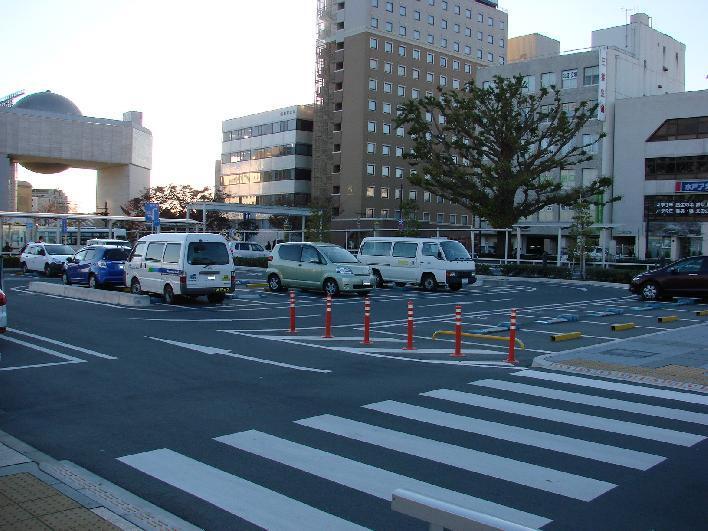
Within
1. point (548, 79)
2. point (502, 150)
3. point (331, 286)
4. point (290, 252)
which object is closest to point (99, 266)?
point (290, 252)

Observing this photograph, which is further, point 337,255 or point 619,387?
point 337,255

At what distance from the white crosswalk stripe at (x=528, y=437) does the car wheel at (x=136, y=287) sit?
16.0 metres

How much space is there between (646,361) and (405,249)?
1766cm

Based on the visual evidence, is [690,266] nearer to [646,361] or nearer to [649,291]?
[649,291]

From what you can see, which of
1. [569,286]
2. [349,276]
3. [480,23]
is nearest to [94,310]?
[349,276]

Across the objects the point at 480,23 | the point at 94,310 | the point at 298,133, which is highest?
the point at 480,23

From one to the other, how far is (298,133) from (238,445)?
8716 cm

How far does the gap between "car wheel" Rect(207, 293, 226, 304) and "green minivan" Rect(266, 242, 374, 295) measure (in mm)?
3557

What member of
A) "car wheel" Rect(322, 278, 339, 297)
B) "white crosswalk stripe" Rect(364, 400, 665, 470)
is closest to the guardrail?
"white crosswalk stripe" Rect(364, 400, 665, 470)

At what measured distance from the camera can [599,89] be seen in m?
66.6

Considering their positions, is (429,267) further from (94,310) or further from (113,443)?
(113,443)

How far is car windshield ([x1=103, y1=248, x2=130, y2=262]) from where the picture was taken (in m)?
26.6

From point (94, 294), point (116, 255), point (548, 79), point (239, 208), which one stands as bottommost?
point (94, 294)

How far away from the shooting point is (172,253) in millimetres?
21672
